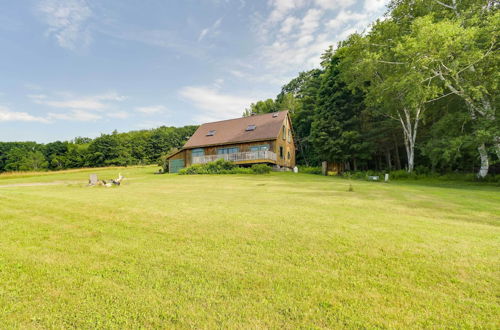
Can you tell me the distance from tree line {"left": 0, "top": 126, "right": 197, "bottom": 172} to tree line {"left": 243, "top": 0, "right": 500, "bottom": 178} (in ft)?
131

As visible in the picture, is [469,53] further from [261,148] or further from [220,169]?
[220,169]

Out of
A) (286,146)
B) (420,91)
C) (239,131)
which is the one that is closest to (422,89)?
(420,91)

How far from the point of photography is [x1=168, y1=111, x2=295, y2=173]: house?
78.0ft

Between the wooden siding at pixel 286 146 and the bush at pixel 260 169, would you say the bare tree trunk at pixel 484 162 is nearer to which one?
the bush at pixel 260 169

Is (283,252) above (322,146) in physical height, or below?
below

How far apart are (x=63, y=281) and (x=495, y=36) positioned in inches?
854

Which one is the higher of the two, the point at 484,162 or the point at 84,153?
the point at 84,153

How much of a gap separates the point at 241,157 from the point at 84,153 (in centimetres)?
4802

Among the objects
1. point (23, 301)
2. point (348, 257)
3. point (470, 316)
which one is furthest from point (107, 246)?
point (470, 316)

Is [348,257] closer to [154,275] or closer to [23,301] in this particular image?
[154,275]

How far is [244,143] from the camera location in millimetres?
25016

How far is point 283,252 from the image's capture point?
3418 millimetres

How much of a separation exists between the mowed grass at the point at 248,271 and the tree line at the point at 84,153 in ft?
160

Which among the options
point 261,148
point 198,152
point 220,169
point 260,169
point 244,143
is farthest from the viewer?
point 198,152
